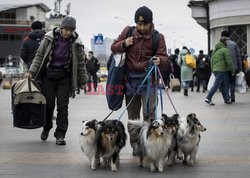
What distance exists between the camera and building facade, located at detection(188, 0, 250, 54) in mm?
32812

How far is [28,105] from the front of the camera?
34.6 ft

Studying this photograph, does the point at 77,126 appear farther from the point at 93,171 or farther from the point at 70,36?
the point at 93,171

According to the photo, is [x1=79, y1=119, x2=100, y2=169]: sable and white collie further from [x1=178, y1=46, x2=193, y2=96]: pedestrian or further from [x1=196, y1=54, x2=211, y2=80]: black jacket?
[x1=196, y1=54, x2=211, y2=80]: black jacket

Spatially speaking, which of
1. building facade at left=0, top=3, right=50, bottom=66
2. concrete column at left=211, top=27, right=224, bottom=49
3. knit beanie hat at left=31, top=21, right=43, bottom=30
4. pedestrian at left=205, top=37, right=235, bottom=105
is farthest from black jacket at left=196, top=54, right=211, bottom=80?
building facade at left=0, top=3, right=50, bottom=66

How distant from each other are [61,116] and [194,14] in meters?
28.0

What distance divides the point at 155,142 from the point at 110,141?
1.78ft

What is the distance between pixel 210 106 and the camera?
738 inches

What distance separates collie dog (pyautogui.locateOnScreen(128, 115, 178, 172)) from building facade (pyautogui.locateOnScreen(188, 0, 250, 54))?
2513cm

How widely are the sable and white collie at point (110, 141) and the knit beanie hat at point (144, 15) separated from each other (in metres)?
1.42

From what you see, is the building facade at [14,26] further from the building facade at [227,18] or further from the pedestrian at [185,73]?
the pedestrian at [185,73]

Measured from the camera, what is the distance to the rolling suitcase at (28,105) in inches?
405

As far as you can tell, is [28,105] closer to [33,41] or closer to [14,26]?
[33,41]

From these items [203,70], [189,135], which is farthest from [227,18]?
[189,135]

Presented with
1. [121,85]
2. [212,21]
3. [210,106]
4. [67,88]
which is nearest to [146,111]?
[121,85]
